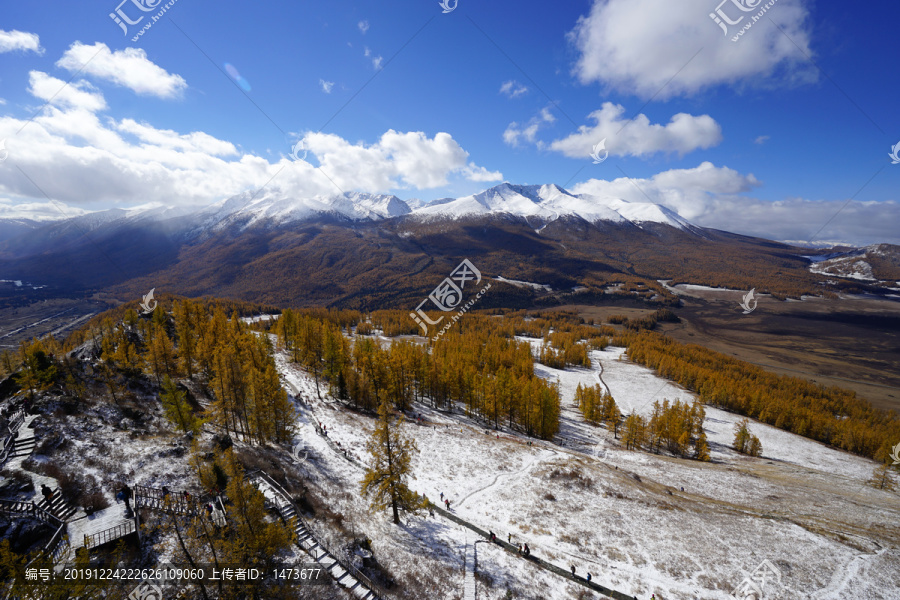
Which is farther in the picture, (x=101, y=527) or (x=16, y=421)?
(x=16, y=421)

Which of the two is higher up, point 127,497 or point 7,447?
point 7,447

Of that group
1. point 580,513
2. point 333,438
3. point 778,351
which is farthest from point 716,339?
point 333,438

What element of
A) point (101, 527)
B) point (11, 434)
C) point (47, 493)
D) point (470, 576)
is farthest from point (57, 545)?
point (470, 576)

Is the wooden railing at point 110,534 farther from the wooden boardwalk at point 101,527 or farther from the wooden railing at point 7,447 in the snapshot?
the wooden railing at point 7,447

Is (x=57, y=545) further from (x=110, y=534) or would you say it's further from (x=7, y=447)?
(x=7, y=447)

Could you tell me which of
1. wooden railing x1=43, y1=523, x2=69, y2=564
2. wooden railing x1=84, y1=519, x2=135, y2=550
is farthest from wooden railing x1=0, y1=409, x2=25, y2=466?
wooden railing x1=84, y1=519, x2=135, y2=550

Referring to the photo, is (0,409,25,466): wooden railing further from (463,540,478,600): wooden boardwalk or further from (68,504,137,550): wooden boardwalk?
(463,540,478,600): wooden boardwalk
